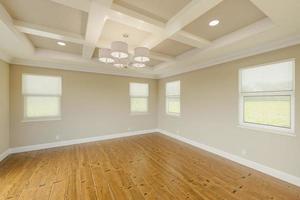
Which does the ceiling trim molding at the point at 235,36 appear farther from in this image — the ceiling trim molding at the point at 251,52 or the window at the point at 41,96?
the window at the point at 41,96

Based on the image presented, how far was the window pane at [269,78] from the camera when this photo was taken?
2.55 m

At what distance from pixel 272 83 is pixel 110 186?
376 cm

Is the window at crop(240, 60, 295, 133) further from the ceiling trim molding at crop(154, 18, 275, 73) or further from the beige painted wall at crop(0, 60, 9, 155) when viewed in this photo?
the beige painted wall at crop(0, 60, 9, 155)

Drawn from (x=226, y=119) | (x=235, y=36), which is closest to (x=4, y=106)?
(x=235, y=36)

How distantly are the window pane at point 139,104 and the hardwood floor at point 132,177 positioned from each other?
7.43ft

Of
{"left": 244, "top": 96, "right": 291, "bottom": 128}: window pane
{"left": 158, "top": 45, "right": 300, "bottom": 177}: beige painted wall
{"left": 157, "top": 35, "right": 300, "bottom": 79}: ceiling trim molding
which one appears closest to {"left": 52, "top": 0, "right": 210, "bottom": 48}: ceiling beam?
{"left": 157, "top": 35, "right": 300, "bottom": 79}: ceiling trim molding

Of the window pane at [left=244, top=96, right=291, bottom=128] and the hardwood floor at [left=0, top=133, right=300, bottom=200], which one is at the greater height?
the window pane at [left=244, top=96, right=291, bottom=128]

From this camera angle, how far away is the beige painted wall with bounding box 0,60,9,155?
3.24 meters

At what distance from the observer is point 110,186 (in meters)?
2.31

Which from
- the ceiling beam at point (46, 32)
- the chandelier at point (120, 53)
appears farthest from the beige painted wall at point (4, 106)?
the chandelier at point (120, 53)

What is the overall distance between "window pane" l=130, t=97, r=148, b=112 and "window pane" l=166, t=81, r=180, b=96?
1.12 meters

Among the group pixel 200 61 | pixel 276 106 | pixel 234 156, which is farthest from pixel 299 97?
pixel 200 61

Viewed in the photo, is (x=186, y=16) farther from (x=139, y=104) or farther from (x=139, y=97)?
(x=139, y=104)

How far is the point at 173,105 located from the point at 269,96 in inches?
126
